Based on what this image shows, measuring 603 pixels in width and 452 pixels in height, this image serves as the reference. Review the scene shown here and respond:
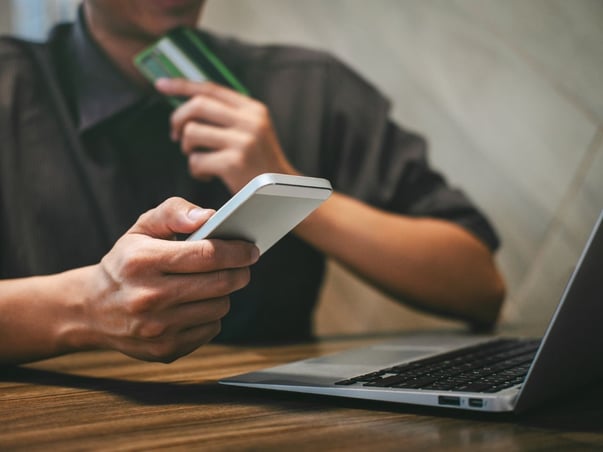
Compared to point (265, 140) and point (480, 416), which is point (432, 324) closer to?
point (265, 140)

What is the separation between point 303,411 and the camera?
22.7 inches

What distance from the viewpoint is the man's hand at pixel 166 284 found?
609mm

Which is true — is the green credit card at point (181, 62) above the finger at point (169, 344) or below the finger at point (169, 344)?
above

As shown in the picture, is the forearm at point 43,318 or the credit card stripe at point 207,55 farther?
the credit card stripe at point 207,55

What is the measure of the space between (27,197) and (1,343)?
48cm

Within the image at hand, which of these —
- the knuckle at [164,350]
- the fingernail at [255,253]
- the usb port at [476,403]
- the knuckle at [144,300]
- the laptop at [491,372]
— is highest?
the fingernail at [255,253]

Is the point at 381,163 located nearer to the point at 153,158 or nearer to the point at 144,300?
the point at 153,158

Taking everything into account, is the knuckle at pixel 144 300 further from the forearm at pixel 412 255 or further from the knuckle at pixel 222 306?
the forearm at pixel 412 255

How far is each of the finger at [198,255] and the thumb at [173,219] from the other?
0.02 metres

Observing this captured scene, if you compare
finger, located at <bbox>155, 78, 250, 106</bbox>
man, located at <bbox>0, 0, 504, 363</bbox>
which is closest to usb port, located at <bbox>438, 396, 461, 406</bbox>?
man, located at <bbox>0, 0, 504, 363</bbox>

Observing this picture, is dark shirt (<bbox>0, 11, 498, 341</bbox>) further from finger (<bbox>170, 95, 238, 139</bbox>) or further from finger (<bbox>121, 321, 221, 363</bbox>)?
finger (<bbox>121, 321, 221, 363</bbox>)

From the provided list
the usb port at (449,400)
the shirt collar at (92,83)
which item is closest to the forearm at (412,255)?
the shirt collar at (92,83)

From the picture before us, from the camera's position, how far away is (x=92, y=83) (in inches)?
48.1

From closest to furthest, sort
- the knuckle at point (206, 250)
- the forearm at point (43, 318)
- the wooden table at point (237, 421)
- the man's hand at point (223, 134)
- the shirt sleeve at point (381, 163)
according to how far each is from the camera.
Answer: the wooden table at point (237, 421) → the knuckle at point (206, 250) → the forearm at point (43, 318) → the man's hand at point (223, 134) → the shirt sleeve at point (381, 163)
